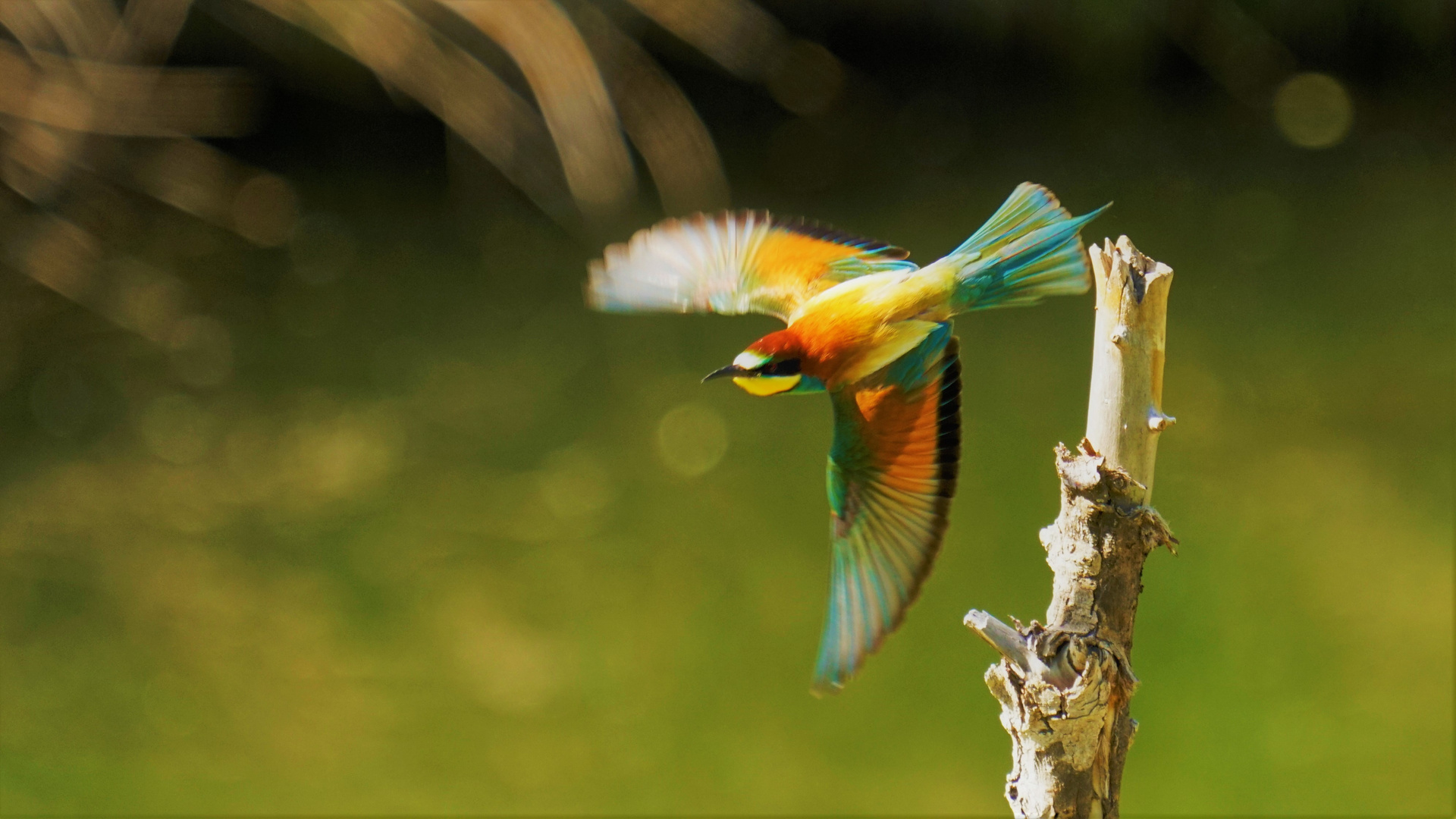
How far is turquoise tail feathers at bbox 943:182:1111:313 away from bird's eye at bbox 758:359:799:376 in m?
0.13

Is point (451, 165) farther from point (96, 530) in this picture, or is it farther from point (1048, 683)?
point (1048, 683)

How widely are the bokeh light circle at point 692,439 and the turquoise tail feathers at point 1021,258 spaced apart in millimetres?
1618

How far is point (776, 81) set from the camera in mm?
3674

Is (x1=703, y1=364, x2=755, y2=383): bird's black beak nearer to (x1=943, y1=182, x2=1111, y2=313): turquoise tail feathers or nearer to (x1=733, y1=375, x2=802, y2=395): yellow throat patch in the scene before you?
(x1=733, y1=375, x2=802, y2=395): yellow throat patch

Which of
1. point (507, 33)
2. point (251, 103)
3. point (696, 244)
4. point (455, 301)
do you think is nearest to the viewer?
point (507, 33)

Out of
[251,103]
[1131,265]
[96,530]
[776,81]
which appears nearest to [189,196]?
[251,103]

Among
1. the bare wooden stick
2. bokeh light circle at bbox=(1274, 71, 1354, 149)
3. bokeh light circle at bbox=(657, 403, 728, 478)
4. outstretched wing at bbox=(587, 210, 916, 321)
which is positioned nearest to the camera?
the bare wooden stick

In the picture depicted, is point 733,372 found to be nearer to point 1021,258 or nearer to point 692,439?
point 1021,258

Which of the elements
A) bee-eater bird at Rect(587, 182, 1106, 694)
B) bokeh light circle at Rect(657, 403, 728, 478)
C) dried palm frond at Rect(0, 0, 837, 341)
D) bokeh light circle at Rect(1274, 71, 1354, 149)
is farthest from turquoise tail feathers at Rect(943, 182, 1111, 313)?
bokeh light circle at Rect(1274, 71, 1354, 149)

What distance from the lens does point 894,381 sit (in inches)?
38.2

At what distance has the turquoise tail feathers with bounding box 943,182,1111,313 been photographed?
96 cm

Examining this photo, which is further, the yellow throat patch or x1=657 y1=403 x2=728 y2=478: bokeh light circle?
x1=657 y1=403 x2=728 y2=478: bokeh light circle

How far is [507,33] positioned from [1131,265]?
49cm

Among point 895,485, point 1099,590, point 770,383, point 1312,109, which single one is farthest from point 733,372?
point 1312,109
